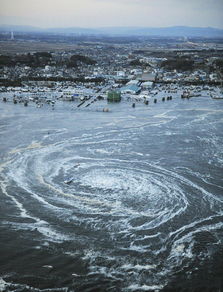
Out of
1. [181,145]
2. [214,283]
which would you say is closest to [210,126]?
[181,145]

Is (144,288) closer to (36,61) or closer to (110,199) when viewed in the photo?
(110,199)

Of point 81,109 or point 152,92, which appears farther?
point 152,92

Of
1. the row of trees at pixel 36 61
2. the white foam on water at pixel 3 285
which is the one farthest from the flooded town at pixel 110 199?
the row of trees at pixel 36 61

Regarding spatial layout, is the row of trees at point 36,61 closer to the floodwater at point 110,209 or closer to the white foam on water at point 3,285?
the floodwater at point 110,209

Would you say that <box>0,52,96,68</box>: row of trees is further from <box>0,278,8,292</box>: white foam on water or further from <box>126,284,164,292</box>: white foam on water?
<box>126,284,164,292</box>: white foam on water

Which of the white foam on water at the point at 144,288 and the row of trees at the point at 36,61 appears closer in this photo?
the white foam on water at the point at 144,288

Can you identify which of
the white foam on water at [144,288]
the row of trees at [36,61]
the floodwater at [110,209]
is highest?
the row of trees at [36,61]

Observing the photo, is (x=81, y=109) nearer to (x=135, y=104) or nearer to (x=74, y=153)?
(x=135, y=104)

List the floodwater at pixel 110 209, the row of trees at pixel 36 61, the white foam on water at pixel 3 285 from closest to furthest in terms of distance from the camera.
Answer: the white foam on water at pixel 3 285
the floodwater at pixel 110 209
the row of trees at pixel 36 61

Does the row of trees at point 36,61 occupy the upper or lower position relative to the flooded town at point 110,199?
upper
